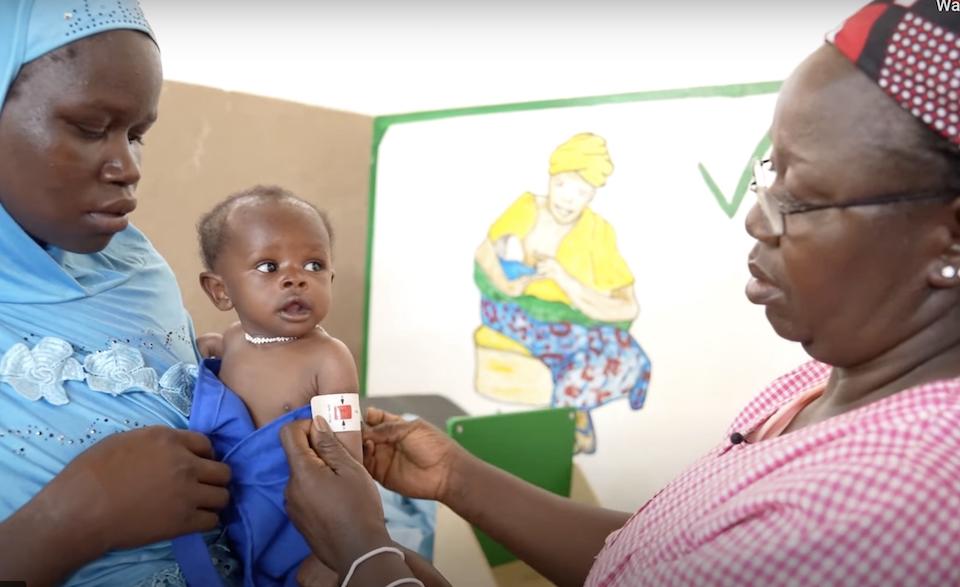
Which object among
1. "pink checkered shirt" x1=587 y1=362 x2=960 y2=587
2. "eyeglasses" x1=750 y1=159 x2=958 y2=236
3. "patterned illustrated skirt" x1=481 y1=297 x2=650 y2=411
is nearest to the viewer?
"pink checkered shirt" x1=587 y1=362 x2=960 y2=587

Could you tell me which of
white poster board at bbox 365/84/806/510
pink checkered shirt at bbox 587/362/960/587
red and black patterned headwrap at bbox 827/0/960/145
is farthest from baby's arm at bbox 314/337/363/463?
white poster board at bbox 365/84/806/510

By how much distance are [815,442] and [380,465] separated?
1015mm

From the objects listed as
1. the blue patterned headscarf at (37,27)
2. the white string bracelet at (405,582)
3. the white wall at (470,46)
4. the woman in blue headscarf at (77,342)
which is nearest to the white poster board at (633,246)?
the white wall at (470,46)

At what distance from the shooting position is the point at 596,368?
3043mm

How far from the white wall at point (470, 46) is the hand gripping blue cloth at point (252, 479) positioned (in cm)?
199

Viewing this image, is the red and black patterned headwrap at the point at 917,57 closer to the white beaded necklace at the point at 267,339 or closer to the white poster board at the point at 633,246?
the white beaded necklace at the point at 267,339

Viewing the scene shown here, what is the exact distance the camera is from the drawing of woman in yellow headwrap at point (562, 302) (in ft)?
9.78

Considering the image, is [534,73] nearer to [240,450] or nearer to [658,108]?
[658,108]

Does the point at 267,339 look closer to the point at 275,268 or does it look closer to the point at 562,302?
the point at 275,268

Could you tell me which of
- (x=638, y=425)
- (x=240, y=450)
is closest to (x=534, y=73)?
(x=638, y=425)

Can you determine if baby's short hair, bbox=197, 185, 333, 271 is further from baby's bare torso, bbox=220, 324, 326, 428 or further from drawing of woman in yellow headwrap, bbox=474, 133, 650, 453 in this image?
drawing of woman in yellow headwrap, bbox=474, 133, 650, 453

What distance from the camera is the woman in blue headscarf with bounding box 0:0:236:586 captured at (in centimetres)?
119

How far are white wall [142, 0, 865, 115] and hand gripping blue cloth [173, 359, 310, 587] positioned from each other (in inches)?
78.3

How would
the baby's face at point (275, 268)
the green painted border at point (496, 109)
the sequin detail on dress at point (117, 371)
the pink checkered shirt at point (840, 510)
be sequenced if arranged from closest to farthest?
the pink checkered shirt at point (840, 510), the sequin detail on dress at point (117, 371), the baby's face at point (275, 268), the green painted border at point (496, 109)
